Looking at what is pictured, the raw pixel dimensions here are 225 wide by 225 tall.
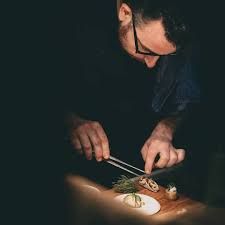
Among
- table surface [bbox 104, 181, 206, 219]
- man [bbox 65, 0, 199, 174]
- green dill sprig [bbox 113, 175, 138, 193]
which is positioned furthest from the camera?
green dill sprig [bbox 113, 175, 138, 193]

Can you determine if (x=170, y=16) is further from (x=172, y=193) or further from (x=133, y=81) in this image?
(x=172, y=193)

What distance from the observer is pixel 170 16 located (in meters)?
2.97

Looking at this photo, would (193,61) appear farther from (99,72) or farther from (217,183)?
(217,183)

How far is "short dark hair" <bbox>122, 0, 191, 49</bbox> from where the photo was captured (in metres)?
2.91

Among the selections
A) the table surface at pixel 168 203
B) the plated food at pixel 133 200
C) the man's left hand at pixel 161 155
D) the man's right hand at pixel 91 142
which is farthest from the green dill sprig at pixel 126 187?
the man's right hand at pixel 91 142

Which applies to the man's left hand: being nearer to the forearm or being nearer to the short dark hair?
the forearm

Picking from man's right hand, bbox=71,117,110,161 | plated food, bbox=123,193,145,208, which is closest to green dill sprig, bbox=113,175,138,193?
plated food, bbox=123,193,145,208

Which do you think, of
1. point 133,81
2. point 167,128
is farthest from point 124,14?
point 167,128

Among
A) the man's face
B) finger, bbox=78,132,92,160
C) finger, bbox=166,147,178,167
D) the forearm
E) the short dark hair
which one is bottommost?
finger, bbox=166,147,178,167

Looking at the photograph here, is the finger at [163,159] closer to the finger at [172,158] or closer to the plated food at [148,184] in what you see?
the finger at [172,158]

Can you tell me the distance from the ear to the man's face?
45 millimetres

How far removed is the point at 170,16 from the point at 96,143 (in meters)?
1.16

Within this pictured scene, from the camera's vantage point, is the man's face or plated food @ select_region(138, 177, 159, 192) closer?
the man's face

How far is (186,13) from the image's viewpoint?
114 inches
